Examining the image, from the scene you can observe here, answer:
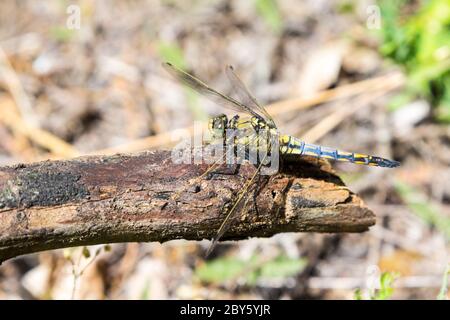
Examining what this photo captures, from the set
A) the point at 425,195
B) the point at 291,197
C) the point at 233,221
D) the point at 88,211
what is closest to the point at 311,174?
the point at 291,197

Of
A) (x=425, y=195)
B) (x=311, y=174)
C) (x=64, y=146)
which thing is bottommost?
(x=311, y=174)

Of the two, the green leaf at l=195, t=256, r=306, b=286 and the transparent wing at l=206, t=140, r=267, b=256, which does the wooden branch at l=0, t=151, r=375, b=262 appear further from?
the green leaf at l=195, t=256, r=306, b=286

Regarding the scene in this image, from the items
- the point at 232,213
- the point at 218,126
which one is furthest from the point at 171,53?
the point at 232,213

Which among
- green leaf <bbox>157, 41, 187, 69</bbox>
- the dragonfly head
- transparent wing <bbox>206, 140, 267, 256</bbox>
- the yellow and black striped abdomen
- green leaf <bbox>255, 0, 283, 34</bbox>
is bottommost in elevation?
transparent wing <bbox>206, 140, 267, 256</bbox>

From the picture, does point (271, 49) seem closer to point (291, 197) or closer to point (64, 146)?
point (64, 146)

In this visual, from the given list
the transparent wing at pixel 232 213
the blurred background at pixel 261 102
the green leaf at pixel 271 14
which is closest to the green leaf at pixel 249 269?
the blurred background at pixel 261 102

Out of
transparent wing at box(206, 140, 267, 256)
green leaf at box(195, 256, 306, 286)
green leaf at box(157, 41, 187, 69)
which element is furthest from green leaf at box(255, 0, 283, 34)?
transparent wing at box(206, 140, 267, 256)

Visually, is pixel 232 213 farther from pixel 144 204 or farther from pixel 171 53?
pixel 171 53

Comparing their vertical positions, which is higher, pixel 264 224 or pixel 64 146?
pixel 64 146
